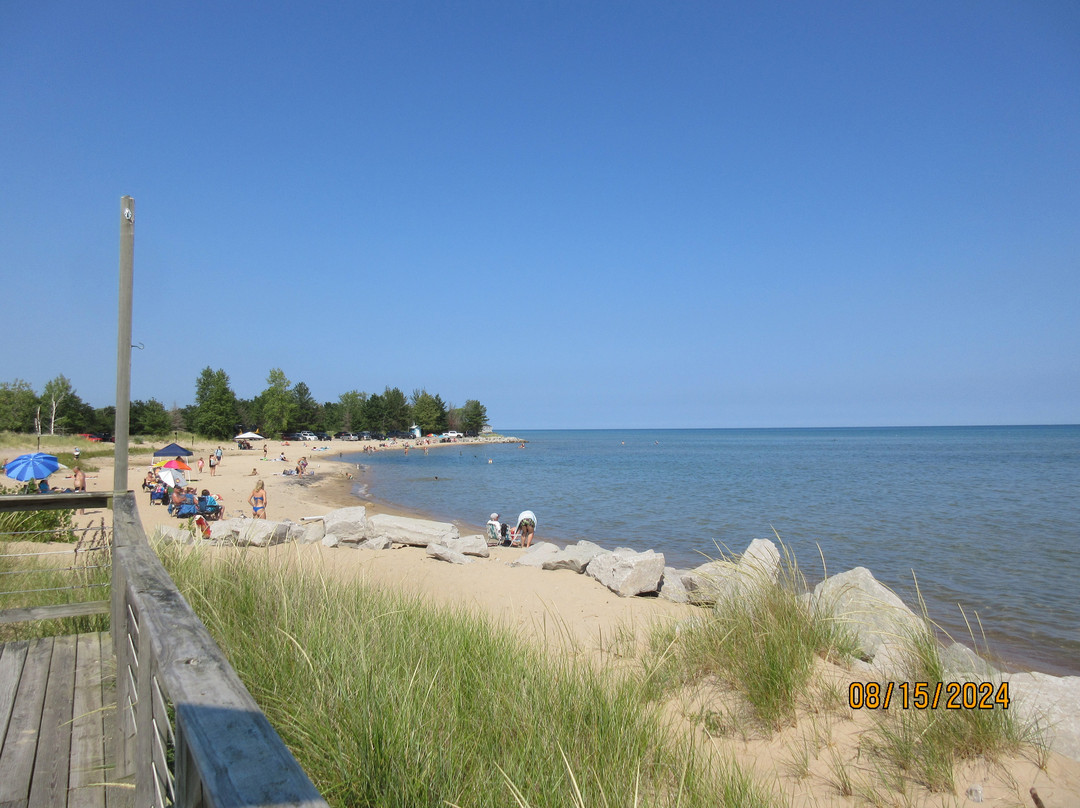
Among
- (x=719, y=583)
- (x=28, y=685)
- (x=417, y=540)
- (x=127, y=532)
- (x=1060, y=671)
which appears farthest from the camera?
(x=417, y=540)

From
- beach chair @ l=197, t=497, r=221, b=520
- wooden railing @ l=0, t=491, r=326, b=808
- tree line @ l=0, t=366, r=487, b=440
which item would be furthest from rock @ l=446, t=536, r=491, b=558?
tree line @ l=0, t=366, r=487, b=440

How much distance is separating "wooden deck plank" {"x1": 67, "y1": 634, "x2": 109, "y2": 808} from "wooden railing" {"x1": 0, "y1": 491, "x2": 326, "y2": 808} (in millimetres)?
123

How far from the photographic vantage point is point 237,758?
3.02 ft

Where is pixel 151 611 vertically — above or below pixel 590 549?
above

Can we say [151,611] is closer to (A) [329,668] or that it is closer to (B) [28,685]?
(A) [329,668]

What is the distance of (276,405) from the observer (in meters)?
84.0

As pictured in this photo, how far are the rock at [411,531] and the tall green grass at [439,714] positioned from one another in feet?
32.4

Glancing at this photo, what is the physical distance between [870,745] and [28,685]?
5023mm

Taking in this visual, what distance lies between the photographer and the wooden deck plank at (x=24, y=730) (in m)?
2.49

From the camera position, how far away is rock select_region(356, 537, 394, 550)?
13.5m

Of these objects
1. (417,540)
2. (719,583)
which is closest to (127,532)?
(719,583)

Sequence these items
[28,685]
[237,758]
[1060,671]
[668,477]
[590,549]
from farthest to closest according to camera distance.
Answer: [668,477]
[590,549]
[1060,671]
[28,685]
[237,758]

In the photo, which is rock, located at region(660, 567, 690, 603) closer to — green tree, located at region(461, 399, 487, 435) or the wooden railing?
the wooden railing

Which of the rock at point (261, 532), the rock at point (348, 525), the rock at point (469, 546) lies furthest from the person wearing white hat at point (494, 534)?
the rock at point (261, 532)
